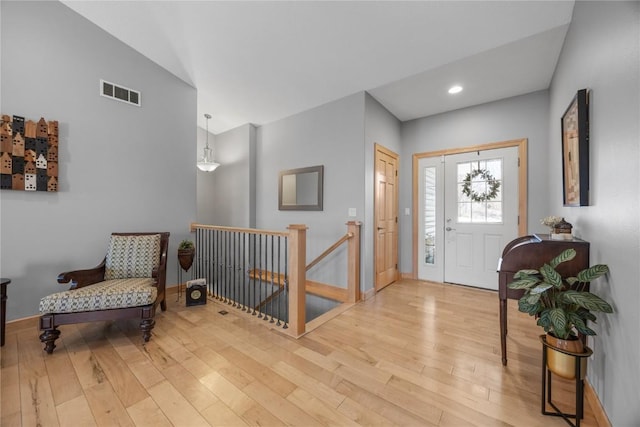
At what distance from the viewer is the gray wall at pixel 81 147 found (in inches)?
98.0

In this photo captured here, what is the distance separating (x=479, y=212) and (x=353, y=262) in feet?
6.71

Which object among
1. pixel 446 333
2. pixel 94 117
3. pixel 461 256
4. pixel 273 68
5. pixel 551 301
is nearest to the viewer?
pixel 551 301

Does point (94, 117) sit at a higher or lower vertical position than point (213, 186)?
higher

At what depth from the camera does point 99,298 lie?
6.86 feet

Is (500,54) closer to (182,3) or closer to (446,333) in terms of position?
(446,333)

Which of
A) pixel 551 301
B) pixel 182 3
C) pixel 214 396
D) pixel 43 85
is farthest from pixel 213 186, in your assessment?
pixel 551 301

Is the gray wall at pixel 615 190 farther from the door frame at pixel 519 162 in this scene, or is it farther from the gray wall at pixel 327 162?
the gray wall at pixel 327 162

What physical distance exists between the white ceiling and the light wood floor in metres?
2.73

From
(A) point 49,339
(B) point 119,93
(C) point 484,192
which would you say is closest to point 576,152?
(C) point 484,192

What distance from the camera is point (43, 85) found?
261cm

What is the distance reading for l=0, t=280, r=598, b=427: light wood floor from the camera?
1419 millimetres

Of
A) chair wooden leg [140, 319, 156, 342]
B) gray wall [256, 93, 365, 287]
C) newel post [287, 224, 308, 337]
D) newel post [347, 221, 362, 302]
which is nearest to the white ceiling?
gray wall [256, 93, 365, 287]

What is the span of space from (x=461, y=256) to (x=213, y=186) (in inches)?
198

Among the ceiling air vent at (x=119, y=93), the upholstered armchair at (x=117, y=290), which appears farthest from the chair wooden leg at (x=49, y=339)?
the ceiling air vent at (x=119, y=93)
